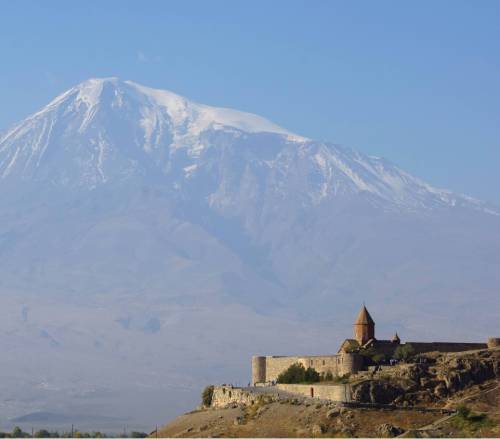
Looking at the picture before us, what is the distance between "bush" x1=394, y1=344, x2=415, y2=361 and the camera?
101312 mm

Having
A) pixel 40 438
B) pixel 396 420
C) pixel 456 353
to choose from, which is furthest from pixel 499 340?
pixel 40 438

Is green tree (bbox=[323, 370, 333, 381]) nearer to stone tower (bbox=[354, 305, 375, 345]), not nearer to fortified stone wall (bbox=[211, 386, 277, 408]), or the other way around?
stone tower (bbox=[354, 305, 375, 345])

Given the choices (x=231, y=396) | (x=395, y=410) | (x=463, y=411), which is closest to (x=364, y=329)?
(x=231, y=396)

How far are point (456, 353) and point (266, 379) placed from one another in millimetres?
14444

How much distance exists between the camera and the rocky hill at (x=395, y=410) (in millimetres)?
86312

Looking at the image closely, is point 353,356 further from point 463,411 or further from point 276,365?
point 463,411

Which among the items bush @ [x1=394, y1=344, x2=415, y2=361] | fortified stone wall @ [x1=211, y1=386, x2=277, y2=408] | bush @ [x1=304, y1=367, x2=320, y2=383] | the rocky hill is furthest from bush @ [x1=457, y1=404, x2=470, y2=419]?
bush @ [x1=304, y1=367, x2=320, y2=383]

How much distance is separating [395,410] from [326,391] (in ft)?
19.2

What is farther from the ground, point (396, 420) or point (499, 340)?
point (499, 340)

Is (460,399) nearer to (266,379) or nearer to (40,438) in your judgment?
(266,379)

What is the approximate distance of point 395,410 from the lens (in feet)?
295

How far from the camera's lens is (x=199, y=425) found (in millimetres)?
93875

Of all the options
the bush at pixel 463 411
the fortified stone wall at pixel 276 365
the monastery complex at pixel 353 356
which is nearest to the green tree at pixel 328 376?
the monastery complex at pixel 353 356

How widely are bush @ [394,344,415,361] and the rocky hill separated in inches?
55.7
